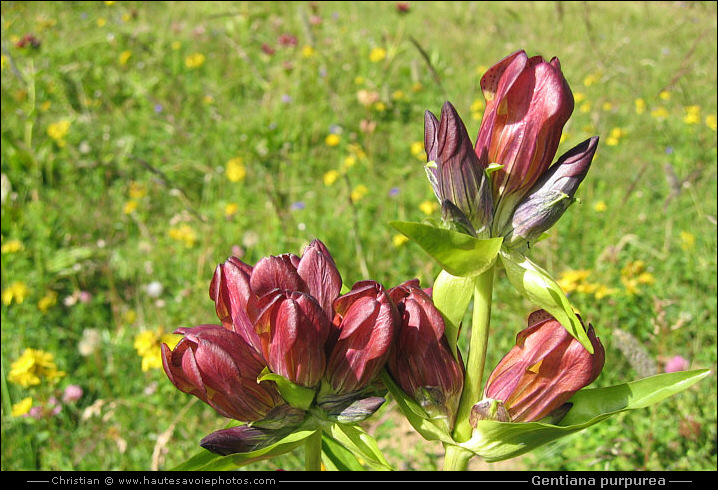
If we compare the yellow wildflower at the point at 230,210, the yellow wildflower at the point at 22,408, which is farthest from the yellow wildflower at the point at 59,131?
the yellow wildflower at the point at 22,408

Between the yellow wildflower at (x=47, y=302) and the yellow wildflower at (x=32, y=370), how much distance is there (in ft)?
2.07

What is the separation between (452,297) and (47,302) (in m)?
2.41

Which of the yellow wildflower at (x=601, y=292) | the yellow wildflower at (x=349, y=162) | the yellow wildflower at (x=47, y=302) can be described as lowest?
the yellow wildflower at (x=47, y=302)

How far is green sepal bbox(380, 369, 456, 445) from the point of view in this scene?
0.92 meters

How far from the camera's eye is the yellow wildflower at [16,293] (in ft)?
8.43

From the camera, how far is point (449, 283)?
0.90 m

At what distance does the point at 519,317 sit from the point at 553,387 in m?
1.65

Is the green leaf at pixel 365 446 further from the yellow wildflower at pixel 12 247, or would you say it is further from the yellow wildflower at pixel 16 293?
the yellow wildflower at pixel 12 247

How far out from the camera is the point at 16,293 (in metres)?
2.60

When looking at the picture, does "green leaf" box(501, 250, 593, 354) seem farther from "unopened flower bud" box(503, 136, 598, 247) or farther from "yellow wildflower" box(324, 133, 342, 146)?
"yellow wildflower" box(324, 133, 342, 146)

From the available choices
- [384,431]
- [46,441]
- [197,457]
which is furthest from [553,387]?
[46,441]

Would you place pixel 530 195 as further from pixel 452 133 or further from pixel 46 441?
pixel 46 441

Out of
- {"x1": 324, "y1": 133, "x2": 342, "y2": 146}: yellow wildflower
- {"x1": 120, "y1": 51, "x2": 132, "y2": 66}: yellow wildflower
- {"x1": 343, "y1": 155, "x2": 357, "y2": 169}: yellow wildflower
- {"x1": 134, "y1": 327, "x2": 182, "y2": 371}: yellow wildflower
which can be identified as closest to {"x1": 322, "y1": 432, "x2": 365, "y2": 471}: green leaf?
{"x1": 134, "y1": 327, "x2": 182, "y2": 371}: yellow wildflower

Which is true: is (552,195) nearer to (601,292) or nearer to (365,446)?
(365,446)
